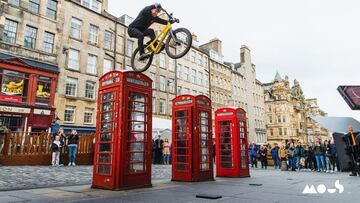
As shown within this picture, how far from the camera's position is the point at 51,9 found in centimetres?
2509

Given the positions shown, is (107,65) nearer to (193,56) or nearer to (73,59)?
(73,59)

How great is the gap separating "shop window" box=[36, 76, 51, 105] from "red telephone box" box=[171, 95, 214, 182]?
17631mm

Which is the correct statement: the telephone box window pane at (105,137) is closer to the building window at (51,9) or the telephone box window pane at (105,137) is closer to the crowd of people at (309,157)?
the crowd of people at (309,157)

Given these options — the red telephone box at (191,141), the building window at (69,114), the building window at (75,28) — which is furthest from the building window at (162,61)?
the red telephone box at (191,141)

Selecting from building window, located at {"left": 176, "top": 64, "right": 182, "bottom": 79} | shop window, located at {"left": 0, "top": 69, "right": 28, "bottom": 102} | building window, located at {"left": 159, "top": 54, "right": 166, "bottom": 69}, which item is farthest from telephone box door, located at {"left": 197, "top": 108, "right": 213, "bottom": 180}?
building window, located at {"left": 176, "top": 64, "right": 182, "bottom": 79}

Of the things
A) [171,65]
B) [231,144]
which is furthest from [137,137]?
[171,65]

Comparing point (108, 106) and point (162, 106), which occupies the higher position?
point (162, 106)

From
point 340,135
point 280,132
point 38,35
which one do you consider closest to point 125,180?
point 340,135

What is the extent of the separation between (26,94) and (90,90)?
6433 millimetres

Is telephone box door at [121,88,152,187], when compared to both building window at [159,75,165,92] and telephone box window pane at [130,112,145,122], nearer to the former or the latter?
telephone box window pane at [130,112,145,122]

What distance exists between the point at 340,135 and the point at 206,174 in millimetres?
7540

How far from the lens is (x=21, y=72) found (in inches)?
878

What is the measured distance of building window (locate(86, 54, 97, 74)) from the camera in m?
27.9

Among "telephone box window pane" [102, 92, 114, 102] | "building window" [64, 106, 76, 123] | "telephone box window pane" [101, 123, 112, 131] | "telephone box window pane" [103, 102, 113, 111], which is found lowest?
"telephone box window pane" [101, 123, 112, 131]
